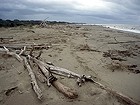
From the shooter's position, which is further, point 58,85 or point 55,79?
point 55,79

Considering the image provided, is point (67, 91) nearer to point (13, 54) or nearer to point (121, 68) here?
point (121, 68)

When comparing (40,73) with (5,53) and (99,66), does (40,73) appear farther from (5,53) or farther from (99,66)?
(5,53)

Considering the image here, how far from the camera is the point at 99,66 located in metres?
8.58

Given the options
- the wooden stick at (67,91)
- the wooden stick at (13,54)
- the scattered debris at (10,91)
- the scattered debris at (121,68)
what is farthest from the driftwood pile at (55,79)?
the scattered debris at (121,68)

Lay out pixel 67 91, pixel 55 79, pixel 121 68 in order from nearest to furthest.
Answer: pixel 67 91 < pixel 55 79 < pixel 121 68

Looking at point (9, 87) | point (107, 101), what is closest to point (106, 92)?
point (107, 101)

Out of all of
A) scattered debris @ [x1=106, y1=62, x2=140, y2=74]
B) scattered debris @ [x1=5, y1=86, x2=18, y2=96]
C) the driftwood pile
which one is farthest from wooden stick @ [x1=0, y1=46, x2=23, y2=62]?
scattered debris @ [x1=106, y1=62, x2=140, y2=74]

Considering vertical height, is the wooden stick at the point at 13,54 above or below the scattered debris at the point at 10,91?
above

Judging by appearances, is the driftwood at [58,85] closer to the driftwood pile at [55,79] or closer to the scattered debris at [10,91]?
the driftwood pile at [55,79]

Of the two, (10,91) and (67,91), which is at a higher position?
(67,91)

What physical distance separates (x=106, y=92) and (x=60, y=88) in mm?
1355

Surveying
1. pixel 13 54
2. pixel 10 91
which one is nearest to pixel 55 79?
pixel 10 91

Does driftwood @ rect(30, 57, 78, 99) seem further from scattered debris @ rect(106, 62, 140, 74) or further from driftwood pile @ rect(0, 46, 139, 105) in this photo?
scattered debris @ rect(106, 62, 140, 74)

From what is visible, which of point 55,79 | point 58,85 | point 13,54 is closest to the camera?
point 58,85
